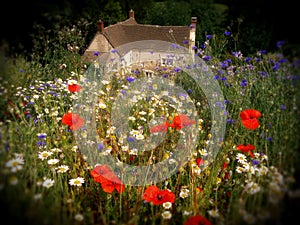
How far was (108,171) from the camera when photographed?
2.27 metres

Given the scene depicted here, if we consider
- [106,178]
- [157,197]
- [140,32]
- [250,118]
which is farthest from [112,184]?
[140,32]

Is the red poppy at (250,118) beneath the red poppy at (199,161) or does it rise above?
above

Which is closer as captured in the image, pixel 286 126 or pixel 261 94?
pixel 286 126

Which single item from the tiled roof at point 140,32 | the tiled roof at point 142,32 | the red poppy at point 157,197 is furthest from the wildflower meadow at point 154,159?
the tiled roof at point 142,32

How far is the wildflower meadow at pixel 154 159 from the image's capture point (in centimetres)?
171

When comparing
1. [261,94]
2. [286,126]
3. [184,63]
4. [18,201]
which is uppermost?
[184,63]

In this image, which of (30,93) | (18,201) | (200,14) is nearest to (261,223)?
(18,201)

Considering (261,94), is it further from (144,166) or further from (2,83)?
(2,83)

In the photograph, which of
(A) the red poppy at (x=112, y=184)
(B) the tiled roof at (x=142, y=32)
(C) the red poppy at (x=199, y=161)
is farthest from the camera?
(B) the tiled roof at (x=142, y=32)

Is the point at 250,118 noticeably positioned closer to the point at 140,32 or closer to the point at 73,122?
the point at 73,122

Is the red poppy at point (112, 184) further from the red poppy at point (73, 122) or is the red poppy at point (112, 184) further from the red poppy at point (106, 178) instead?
the red poppy at point (73, 122)

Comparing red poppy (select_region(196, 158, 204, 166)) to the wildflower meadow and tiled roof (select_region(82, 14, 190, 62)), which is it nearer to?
the wildflower meadow

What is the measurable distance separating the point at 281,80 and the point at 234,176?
0.93 meters

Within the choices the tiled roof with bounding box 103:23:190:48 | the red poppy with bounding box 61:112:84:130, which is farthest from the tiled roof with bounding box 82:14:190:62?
the red poppy with bounding box 61:112:84:130
